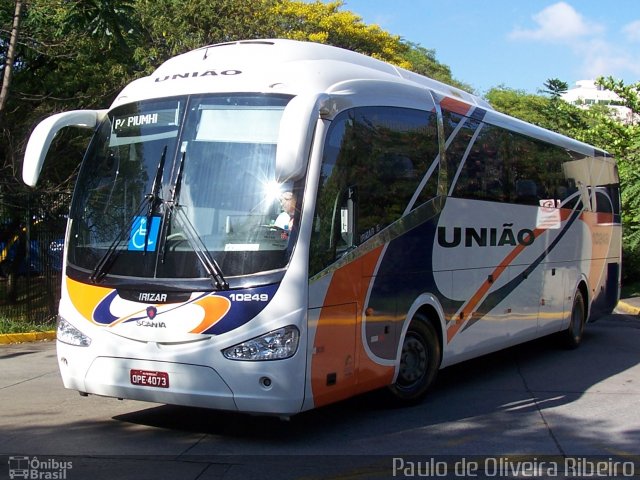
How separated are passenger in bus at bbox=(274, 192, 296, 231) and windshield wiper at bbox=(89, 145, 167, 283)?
1.08 metres

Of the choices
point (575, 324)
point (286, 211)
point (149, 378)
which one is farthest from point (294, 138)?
point (575, 324)

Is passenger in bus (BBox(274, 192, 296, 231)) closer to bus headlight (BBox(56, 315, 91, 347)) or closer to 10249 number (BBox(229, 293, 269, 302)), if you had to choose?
10249 number (BBox(229, 293, 269, 302))

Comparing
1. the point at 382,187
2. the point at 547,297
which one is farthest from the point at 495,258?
the point at 382,187

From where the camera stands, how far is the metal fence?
15.2 meters

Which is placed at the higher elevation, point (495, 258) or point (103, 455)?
point (495, 258)

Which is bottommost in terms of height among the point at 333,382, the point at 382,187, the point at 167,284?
the point at 333,382

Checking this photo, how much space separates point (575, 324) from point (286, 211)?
8.15 metres

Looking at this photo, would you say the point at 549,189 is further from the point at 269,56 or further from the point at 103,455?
the point at 103,455

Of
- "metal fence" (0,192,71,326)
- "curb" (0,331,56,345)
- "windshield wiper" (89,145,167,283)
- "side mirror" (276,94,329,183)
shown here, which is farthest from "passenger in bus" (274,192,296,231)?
"metal fence" (0,192,71,326)

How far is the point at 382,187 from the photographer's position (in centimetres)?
736

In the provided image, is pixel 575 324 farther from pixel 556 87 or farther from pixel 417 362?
pixel 556 87

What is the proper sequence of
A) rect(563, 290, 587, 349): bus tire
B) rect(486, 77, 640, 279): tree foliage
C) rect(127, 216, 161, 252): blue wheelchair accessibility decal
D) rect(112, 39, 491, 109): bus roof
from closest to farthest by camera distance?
1. rect(127, 216, 161, 252): blue wheelchair accessibility decal
2. rect(112, 39, 491, 109): bus roof
3. rect(563, 290, 587, 349): bus tire
4. rect(486, 77, 640, 279): tree foliage

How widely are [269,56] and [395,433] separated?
3.77m

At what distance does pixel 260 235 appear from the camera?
6180 mm
